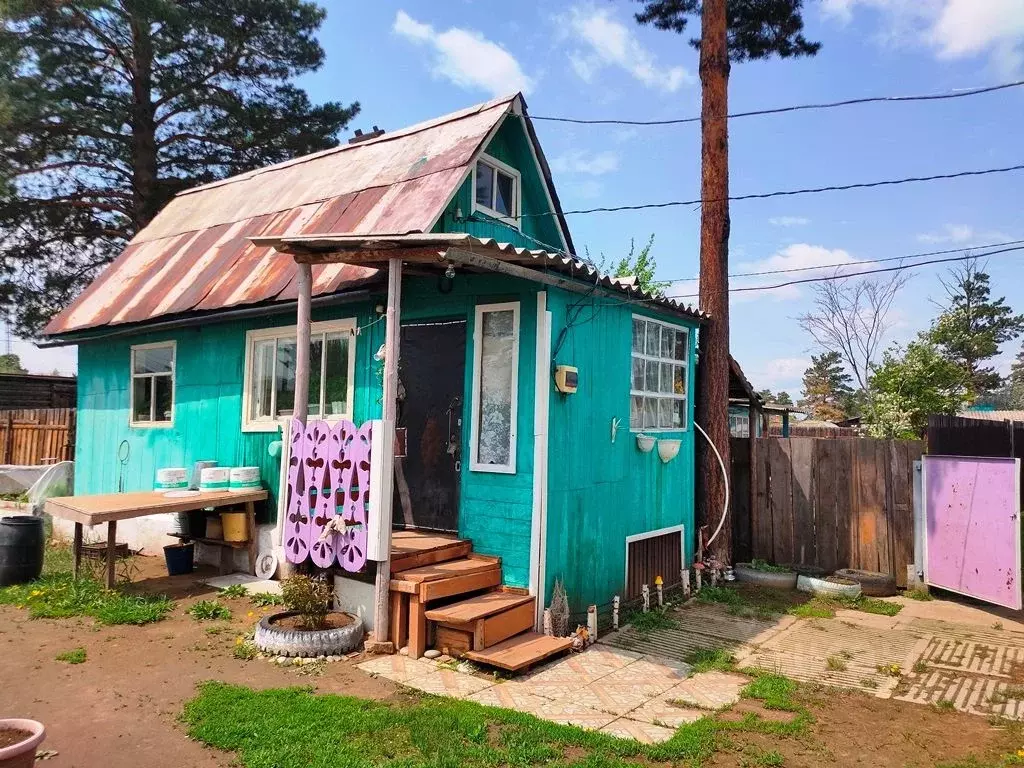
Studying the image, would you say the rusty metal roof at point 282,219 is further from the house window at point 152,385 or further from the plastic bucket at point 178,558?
the plastic bucket at point 178,558

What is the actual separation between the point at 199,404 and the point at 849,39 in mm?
9801

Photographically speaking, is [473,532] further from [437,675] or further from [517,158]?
[517,158]

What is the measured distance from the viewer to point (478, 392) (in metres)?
6.48

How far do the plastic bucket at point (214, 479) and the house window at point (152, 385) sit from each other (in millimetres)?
1737

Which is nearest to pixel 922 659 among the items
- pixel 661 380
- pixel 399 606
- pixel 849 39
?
pixel 661 380

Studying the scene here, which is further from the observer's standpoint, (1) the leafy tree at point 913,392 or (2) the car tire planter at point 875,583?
(1) the leafy tree at point 913,392

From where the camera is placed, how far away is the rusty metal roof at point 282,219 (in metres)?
7.57

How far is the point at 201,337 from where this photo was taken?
9016 millimetres

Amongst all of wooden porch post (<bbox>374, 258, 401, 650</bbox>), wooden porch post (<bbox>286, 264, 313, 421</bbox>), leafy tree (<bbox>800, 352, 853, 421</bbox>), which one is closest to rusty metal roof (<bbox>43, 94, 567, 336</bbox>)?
wooden porch post (<bbox>286, 264, 313, 421</bbox>)

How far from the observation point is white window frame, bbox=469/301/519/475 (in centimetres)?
620

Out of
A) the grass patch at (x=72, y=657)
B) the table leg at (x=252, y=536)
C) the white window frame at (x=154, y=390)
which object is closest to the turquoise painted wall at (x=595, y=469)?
the grass patch at (x=72, y=657)

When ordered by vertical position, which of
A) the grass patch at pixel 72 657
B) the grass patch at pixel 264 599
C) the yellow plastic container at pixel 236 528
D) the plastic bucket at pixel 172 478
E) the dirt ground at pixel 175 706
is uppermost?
the plastic bucket at pixel 172 478

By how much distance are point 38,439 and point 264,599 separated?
498 inches

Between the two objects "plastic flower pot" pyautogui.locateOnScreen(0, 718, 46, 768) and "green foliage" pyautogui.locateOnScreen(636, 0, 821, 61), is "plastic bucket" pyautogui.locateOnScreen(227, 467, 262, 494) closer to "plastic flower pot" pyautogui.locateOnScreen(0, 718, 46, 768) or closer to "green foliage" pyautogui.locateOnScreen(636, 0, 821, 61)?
"plastic flower pot" pyautogui.locateOnScreen(0, 718, 46, 768)
